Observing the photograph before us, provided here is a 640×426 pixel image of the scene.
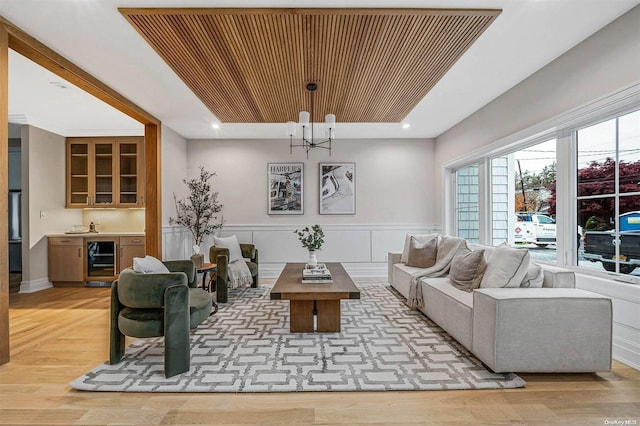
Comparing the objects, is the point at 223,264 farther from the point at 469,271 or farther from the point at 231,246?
the point at 469,271

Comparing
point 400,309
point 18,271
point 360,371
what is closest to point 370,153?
point 400,309

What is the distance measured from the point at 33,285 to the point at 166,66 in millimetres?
4303

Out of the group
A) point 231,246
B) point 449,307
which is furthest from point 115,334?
point 449,307

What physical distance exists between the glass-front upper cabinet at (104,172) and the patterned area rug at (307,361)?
11.2ft

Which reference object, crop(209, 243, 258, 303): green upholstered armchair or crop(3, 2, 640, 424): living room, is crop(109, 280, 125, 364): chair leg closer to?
crop(209, 243, 258, 303): green upholstered armchair

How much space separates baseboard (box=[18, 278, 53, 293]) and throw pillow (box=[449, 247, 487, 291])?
6032 mm

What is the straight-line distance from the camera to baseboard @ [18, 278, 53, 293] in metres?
5.22

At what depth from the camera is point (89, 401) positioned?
2148 mm

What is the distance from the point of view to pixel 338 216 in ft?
21.2

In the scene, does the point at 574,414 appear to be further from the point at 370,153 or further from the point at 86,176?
the point at 86,176

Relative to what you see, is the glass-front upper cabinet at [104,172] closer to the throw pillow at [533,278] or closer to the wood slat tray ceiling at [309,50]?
the wood slat tray ceiling at [309,50]

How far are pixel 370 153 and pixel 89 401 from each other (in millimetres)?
5468

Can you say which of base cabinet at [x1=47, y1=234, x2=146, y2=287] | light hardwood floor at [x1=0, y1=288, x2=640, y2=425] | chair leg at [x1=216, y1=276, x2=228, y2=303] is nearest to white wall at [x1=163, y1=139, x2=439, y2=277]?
base cabinet at [x1=47, y1=234, x2=146, y2=287]

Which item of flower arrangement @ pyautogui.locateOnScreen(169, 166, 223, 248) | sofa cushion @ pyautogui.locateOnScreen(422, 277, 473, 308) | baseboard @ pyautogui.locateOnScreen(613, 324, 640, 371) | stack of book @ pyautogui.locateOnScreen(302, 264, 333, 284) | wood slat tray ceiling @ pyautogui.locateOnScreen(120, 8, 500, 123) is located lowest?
baseboard @ pyautogui.locateOnScreen(613, 324, 640, 371)
